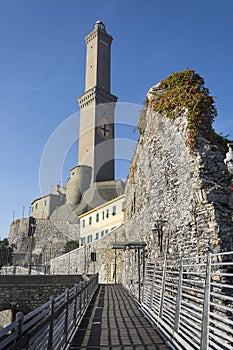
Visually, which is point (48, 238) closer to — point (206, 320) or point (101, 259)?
point (101, 259)

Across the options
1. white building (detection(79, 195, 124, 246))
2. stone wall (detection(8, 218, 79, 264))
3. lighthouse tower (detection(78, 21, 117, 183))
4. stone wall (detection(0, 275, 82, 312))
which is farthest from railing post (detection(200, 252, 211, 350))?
lighthouse tower (detection(78, 21, 117, 183))

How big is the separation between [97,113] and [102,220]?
29538 mm

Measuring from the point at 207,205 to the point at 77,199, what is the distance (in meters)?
53.4

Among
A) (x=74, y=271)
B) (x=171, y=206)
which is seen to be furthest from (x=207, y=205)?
(x=74, y=271)

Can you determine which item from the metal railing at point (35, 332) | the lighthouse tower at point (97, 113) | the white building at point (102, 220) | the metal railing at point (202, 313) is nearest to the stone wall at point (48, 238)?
the lighthouse tower at point (97, 113)

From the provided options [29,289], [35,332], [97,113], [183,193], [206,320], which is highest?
[97,113]

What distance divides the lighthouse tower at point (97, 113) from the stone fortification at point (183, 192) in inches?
1802

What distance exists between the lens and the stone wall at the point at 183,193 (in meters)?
6.88

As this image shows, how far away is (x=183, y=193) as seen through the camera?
831 cm

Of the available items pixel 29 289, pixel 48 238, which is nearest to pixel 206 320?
pixel 29 289

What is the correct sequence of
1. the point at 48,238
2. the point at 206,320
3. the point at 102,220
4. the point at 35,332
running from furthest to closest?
the point at 48,238 < the point at 102,220 < the point at 206,320 < the point at 35,332

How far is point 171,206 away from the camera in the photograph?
9.25m

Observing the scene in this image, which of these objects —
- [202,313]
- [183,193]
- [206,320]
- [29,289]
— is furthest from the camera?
[29,289]

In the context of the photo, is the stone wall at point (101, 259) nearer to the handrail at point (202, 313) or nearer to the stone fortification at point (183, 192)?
the stone fortification at point (183, 192)
